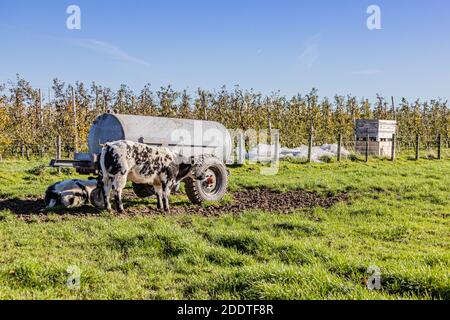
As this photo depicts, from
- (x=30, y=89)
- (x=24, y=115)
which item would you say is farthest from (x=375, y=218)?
(x=30, y=89)

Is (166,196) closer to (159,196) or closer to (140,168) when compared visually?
(159,196)

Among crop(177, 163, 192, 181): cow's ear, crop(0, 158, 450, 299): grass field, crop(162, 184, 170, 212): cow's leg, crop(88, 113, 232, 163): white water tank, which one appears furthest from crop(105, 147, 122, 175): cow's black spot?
crop(88, 113, 232, 163): white water tank

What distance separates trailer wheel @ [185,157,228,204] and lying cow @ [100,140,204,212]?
0.91 feet

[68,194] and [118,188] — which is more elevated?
[118,188]

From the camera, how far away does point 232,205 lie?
443 inches

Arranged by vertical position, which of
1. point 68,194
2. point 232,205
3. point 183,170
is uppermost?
point 183,170

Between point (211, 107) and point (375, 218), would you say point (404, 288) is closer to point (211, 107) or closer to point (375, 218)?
point (375, 218)

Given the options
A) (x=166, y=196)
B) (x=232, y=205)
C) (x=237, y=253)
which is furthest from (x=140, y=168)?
(x=237, y=253)

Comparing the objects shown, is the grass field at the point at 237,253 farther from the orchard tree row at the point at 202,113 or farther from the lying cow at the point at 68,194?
the orchard tree row at the point at 202,113

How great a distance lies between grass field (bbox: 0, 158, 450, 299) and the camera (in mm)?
4688

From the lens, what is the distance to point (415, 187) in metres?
13.6

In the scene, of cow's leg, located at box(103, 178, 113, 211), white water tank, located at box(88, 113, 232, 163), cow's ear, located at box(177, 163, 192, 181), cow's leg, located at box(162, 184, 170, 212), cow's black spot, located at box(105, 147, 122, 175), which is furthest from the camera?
white water tank, located at box(88, 113, 232, 163)

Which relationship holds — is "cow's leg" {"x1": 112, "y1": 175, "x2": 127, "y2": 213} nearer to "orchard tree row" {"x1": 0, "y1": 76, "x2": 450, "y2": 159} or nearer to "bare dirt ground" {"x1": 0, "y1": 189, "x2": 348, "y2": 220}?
"bare dirt ground" {"x1": 0, "y1": 189, "x2": 348, "y2": 220}

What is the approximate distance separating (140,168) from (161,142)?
7.83ft
